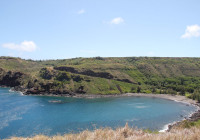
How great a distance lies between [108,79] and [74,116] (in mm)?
66142

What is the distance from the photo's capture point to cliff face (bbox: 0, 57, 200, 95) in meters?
113

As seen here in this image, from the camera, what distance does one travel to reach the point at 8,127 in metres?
52.1

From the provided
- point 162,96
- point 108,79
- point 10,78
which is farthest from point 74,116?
point 10,78

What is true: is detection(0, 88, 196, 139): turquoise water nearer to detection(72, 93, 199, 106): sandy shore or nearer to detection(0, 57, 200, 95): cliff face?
detection(72, 93, 199, 106): sandy shore

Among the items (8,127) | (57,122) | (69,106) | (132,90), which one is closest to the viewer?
(8,127)

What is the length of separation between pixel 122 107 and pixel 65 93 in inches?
1696

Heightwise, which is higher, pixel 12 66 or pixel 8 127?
pixel 12 66

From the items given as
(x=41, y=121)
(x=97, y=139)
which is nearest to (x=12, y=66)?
(x=41, y=121)

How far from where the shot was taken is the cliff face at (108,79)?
113 metres

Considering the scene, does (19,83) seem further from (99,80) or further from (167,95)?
(167,95)

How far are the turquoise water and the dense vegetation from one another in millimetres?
27318

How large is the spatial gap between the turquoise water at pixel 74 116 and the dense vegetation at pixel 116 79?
27.3 metres

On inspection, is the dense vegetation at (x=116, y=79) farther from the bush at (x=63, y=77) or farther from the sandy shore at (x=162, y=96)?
the sandy shore at (x=162, y=96)

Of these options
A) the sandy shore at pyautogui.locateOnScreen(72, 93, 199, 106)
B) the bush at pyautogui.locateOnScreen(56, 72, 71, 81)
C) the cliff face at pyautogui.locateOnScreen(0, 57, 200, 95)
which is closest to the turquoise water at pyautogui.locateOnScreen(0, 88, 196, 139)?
the sandy shore at pyautogui.locateOnScreen(72, 93, 199, 106)
